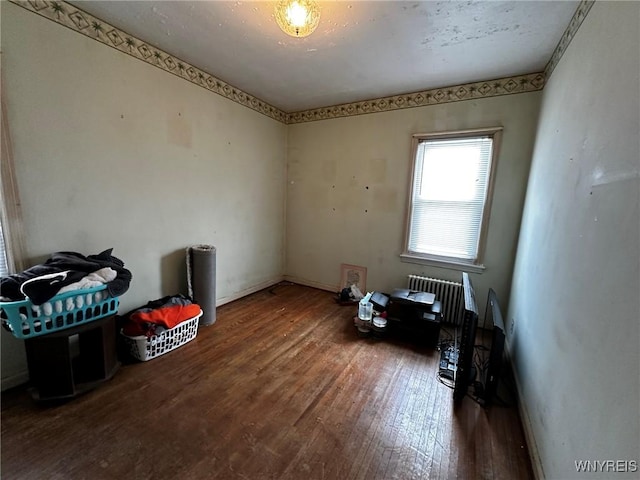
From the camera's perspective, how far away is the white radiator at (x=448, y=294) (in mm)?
2932

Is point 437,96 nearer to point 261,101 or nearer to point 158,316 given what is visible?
point 261,101

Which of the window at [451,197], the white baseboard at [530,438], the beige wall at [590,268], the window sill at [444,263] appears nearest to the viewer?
the beige wall at [590,268]

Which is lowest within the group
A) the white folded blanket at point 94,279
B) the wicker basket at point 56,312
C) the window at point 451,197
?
the wicker basket at point 56,312

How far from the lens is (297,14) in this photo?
1537mm

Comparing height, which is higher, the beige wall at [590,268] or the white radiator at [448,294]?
the beige wall at [590,268]

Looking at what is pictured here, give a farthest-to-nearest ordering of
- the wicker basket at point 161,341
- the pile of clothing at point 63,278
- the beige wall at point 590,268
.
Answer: the wicker basket at point 161,341 → the pile of clothing at point 63,278 → the beige wall at point 590,268

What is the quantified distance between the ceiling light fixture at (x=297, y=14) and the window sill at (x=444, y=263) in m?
2.56

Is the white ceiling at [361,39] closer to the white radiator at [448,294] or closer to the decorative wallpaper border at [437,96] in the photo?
the decorative wallpaper border at [437,96]

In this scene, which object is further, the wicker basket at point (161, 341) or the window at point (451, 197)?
the window at point (451, 197)

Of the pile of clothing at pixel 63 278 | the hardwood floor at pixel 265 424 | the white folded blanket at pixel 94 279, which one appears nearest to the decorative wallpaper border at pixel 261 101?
the pile of clothing at pixel 63 278

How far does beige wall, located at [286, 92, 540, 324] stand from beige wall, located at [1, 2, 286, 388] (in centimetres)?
85

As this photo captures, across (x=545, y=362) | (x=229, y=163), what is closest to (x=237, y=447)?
(x=545, y=362)

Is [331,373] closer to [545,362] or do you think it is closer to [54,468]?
[545,362]

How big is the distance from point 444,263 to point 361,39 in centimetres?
243
